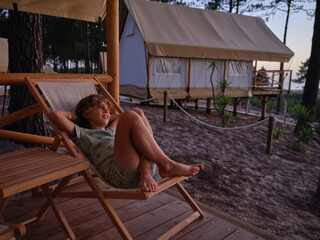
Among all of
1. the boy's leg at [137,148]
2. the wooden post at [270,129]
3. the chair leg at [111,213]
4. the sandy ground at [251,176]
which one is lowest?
the sandy ground at [251,176]

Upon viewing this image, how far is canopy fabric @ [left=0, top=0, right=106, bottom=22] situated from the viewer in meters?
3.46

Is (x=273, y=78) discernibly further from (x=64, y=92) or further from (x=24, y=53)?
(x=64, y=92)

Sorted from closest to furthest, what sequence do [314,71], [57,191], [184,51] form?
1. [57,191]
2. [314,71]
3. [184,51]

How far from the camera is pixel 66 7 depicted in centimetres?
385

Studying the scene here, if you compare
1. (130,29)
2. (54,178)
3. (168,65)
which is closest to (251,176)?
(54,178)

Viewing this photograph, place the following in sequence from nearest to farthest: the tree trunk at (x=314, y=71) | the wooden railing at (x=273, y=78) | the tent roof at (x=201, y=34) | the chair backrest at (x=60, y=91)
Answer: the chair backrest at (x=60, y=91), the tree trunk at (x=314, y=71), the tent roof at (x=201, y=34), the wooden railing at (x=273, y=78)

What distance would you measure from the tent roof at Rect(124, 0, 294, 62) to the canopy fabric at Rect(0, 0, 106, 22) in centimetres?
488

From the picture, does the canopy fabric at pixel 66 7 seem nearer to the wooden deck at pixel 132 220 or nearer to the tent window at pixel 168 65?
the wooden deck at pixel 132 220

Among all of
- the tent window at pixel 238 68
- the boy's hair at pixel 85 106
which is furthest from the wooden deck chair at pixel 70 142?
the tent window at pixel 238 68

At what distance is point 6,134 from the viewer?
7.64 feet

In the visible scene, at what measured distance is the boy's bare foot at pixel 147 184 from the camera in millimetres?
1648

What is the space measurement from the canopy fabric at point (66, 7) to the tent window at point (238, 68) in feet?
27.6

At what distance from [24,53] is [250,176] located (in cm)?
420

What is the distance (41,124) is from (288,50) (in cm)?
1240
